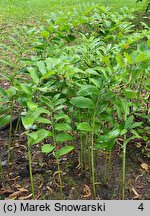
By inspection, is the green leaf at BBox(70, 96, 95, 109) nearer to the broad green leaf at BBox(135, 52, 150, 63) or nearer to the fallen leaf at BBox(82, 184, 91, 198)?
the broad green leaf at BBox(135, 52, 150, 63)

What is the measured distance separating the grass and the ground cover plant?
A: 4138mm

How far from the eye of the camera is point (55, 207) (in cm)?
180

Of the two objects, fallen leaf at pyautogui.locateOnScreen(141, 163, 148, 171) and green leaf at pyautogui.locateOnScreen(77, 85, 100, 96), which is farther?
fallen leaf at pyautogui.locateOnScreen(141, 163, 148, 171)

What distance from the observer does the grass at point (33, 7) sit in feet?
21.9

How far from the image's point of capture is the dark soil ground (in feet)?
7.15

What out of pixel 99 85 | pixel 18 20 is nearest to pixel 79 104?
pixel 99 85

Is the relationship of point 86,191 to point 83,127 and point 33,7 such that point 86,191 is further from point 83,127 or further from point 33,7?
point 33,7

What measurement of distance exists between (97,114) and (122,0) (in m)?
7.61

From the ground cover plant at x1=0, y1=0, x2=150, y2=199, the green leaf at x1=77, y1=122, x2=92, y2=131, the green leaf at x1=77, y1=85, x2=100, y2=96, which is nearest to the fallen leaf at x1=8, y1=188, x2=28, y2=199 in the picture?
the ground cover plant at x1=0, y1=0, x2=150, y2=199

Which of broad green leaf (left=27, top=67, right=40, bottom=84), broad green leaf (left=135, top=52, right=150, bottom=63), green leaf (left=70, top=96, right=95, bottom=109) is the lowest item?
green leaf (left=70, top=96, right=95, bottom=109)

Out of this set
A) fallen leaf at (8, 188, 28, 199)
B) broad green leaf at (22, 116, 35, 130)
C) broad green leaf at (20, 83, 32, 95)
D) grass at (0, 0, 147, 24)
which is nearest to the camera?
broad green leaf at (22, 116, 35, 130)

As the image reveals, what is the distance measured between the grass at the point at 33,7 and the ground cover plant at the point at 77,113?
4138 millimetres

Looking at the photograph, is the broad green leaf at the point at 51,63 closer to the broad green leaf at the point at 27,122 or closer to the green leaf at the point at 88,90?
the green leaf at the point at 88,90

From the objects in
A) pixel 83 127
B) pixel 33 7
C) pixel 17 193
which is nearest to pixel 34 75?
pixel 83 127
